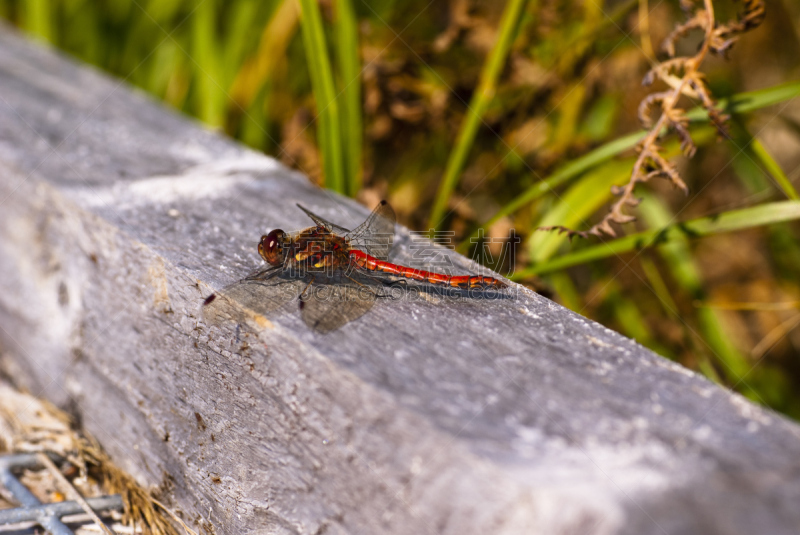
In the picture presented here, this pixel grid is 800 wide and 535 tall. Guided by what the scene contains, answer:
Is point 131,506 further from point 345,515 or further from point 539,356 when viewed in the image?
point 539,356

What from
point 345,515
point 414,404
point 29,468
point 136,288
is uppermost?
point 414,404

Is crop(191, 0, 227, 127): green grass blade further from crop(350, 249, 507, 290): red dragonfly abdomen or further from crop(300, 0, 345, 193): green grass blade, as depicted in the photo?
crop(350, 249, 507, 290): red dragonfly abdomen

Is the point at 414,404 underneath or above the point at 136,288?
above

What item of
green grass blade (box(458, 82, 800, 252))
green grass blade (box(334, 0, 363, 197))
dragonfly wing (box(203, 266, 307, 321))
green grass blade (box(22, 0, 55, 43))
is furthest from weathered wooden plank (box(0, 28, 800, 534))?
green grass blade (box(22, 0, 55, 43))

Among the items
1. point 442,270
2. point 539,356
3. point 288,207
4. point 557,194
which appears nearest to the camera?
point 539,356

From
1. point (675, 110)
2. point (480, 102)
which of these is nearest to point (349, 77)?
point (480, 102)

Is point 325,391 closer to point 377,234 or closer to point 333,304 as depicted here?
point 333,304

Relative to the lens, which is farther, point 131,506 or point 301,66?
point 301,66

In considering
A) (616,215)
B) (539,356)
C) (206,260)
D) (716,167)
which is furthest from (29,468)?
(716,167)
